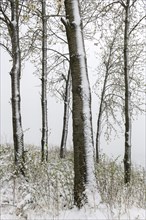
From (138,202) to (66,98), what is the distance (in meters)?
13.0

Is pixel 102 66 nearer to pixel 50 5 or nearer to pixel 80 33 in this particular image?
pixel 50 5

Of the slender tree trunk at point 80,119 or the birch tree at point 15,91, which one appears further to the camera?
the birch tree at point 15,91

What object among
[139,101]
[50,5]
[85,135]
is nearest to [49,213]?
[85,135]

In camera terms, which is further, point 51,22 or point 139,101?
point 139,101

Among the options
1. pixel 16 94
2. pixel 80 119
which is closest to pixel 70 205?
pixel 80 119

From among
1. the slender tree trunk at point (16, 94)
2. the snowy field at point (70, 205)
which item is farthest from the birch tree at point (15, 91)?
the snowy field at point (70, 205)

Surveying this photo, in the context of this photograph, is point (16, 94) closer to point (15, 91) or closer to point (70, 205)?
point (15, 91)

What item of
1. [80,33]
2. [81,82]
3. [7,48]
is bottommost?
[81,82]

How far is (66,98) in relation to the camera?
64.4 ft

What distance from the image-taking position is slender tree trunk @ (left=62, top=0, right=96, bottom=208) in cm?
670

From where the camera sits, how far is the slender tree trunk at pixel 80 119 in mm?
6695

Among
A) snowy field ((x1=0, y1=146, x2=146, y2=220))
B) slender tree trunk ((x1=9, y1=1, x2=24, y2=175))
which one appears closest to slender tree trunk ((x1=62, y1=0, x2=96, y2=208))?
snowy field ((x1=0, y1=146, x2=146, y2=220))

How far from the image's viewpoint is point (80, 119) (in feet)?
22.7

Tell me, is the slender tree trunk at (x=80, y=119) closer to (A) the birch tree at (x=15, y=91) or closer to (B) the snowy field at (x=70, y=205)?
(B) the snowy field at (x=70, y=205)
